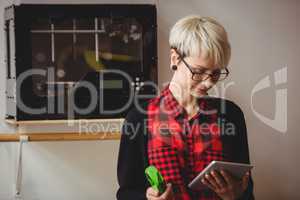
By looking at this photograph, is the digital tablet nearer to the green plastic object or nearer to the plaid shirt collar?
the green plastic object

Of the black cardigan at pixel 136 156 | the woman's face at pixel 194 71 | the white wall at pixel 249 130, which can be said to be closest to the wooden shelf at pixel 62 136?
the white wall at pixel 249 130

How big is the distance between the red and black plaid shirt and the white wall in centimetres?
64

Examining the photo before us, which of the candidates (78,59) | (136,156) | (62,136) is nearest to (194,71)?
(136,156)

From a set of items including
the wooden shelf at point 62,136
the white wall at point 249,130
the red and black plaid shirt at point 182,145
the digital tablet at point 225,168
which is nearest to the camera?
the digital tablet at point 225,168

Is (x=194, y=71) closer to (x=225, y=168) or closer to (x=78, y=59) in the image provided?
(x=225, y=168)

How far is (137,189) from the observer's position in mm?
930

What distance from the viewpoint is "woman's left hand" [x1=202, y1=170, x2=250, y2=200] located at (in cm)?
80

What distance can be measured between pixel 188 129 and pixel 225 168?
0.16 metres

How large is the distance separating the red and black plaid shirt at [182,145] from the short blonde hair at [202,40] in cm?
15

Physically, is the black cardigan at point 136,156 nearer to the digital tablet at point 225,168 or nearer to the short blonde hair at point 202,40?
the digital tablet at point 225,168

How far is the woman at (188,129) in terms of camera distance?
833mm

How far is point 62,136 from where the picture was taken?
1.45 metres

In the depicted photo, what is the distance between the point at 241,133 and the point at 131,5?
2.34 feet

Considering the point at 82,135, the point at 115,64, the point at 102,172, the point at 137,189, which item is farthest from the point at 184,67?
the point at 102,172
